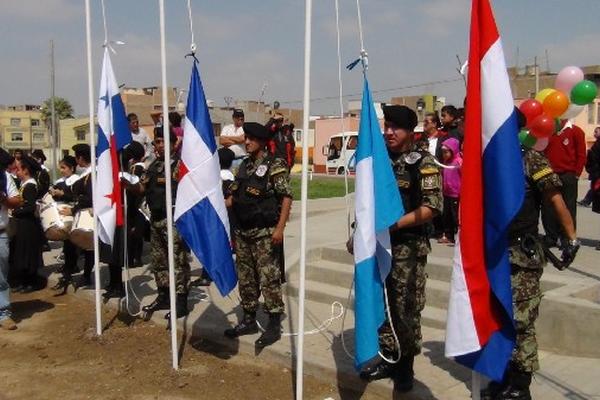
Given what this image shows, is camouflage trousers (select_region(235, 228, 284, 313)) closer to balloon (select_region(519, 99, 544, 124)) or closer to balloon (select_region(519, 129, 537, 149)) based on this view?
balloon (select_region(519, 129, 537, 149))

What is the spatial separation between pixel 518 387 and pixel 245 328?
2.70 metres

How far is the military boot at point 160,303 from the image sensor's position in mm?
6848

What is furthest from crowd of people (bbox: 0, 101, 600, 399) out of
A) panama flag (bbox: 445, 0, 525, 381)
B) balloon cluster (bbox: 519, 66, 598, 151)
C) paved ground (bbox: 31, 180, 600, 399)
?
panama flag (bbox: 445, 0, 525, 381)

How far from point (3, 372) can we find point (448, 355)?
4.18 metres

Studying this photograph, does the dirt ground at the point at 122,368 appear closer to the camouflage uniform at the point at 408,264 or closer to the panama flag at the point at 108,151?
the camouflage uniform at the point at 408,264

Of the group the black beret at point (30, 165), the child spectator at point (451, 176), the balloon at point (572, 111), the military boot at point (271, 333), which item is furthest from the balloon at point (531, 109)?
the black beret at point (30, 165)

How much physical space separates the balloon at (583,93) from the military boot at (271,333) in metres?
3.56

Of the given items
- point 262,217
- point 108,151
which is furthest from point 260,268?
point 108,151

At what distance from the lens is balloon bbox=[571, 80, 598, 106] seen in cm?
583

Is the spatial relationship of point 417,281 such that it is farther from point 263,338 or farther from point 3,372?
point 3,372

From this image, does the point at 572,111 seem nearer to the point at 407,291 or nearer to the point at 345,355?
the point at 407,291

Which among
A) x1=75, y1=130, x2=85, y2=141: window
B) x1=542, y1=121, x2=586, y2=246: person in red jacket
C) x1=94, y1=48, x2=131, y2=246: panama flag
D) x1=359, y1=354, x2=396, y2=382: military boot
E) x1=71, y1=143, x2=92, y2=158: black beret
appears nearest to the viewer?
x1=359, y1=354, x2=396, y2=382: military boot

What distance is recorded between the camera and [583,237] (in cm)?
919

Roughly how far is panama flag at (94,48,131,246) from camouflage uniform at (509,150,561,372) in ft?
13.3
